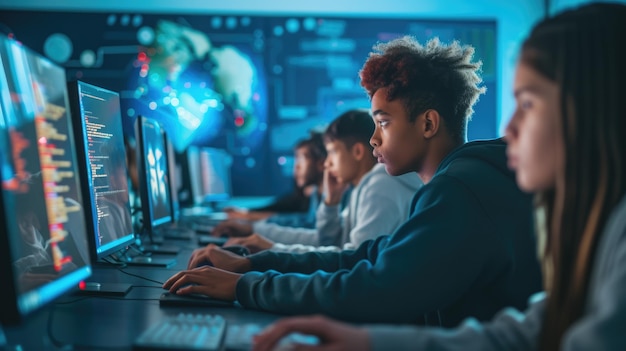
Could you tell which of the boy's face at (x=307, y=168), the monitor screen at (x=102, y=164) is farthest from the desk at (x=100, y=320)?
the boy's face at (x=307, y=168)

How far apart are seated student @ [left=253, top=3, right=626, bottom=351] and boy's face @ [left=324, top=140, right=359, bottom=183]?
72.2 inches

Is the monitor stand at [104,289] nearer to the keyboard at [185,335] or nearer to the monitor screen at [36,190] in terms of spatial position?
the monitor screen at [36,190]

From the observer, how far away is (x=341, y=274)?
107cm

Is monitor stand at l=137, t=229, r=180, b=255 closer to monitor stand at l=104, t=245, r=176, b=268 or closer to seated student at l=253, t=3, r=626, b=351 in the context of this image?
monitor stand at l=104, t=245, r=176, b=268

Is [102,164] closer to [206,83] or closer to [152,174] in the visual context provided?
[152,174]

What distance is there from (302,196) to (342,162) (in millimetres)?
2166

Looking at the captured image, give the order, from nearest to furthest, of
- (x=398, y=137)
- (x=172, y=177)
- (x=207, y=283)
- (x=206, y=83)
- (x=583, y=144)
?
(x=583, y=144) → (x=207, y=283) → (x=398, y=137) → (x=172, y=177) → (x=206, y=83)

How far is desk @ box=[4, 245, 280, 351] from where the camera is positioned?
884 millimetres

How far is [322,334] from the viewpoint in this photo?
0.73 meters

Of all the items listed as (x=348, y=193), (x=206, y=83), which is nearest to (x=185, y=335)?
(x=348, y=193)

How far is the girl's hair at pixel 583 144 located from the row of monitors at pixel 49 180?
28.5 inches

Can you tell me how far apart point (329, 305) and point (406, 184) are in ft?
3.45

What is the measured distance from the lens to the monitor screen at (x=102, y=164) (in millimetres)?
1208

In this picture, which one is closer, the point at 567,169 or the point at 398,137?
the point at 567,169
